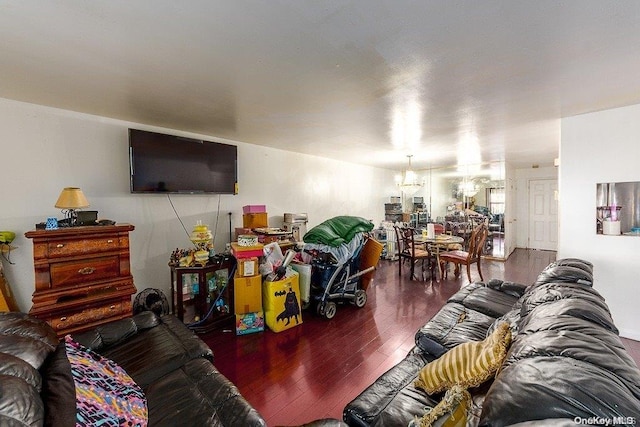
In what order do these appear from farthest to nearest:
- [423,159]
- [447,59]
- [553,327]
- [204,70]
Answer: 1. [423,159]
2. [204,70]
3. [447,59]
4. [553,327]

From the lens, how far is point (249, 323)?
299 centimetres

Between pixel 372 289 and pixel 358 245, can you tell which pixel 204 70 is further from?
pixel 372 289

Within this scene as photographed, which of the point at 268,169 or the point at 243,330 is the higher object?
the point at 268,169

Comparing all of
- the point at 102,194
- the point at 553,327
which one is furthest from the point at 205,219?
the point at 553,327

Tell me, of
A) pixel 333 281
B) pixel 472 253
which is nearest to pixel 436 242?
pixel 472 253

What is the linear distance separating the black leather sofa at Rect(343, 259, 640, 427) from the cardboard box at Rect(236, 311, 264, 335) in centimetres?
178

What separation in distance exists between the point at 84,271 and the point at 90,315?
1.35ft

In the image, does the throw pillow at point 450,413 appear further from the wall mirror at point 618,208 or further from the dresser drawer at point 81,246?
the wall mirror at point 618,208

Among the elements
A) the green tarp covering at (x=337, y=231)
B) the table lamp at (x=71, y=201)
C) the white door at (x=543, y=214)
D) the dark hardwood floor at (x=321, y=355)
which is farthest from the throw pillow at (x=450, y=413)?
the white door at (x=543, y=214)

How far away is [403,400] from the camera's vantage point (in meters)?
1.36

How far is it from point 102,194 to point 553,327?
13.2 feet

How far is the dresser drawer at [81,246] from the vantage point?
2.31 m

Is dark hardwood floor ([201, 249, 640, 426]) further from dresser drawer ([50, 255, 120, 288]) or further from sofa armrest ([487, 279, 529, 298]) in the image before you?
dresser drawer ([50, 255, 120, 288])

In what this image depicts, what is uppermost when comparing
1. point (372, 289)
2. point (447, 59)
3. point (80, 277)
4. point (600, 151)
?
point (447, 59)
